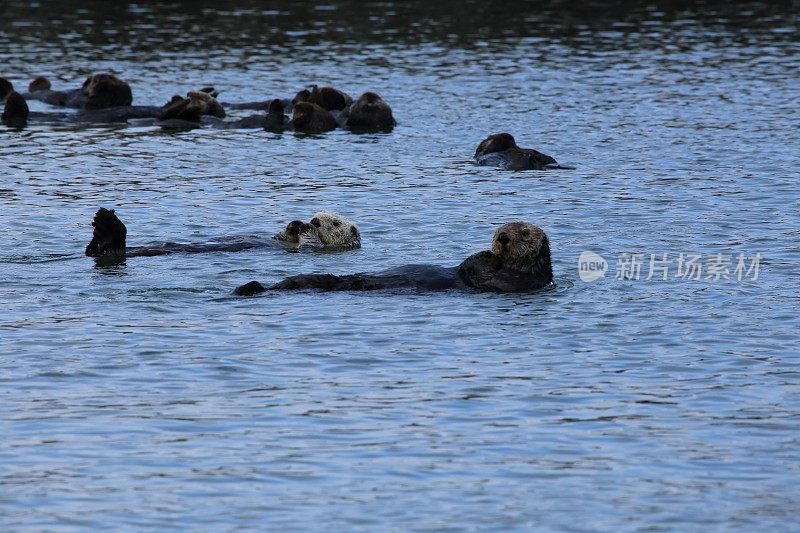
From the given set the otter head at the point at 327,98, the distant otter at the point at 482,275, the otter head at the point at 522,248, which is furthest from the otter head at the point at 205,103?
the otter head at the point at 522,248

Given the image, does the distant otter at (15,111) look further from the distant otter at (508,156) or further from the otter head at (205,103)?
the distant otter at (508,156)

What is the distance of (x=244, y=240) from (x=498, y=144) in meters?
5.29

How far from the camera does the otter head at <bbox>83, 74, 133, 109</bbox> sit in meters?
20.2

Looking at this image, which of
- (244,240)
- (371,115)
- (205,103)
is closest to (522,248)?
(244,240)

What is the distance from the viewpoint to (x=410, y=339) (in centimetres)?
947

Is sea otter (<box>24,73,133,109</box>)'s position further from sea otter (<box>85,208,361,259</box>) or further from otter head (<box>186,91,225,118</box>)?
sea otter (<box>85,208,361,259</box>)

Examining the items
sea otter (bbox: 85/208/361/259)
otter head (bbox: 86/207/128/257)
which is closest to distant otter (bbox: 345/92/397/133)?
sea otter (bbox: 85/208/361/259)

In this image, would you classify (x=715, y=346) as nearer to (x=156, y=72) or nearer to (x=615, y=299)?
(x=615, y=299)

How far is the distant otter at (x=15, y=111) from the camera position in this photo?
63.3 ft

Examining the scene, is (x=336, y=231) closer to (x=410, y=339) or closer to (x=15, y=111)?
(x=410, y=339)

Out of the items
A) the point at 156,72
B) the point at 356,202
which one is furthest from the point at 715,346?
the point at 156,72

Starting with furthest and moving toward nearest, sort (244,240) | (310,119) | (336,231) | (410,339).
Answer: (310,119) → (336,231) → (244,240) → (410,339)

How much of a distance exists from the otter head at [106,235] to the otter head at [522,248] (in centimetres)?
302

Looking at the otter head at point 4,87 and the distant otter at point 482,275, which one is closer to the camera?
the distant otter at point 482,275
